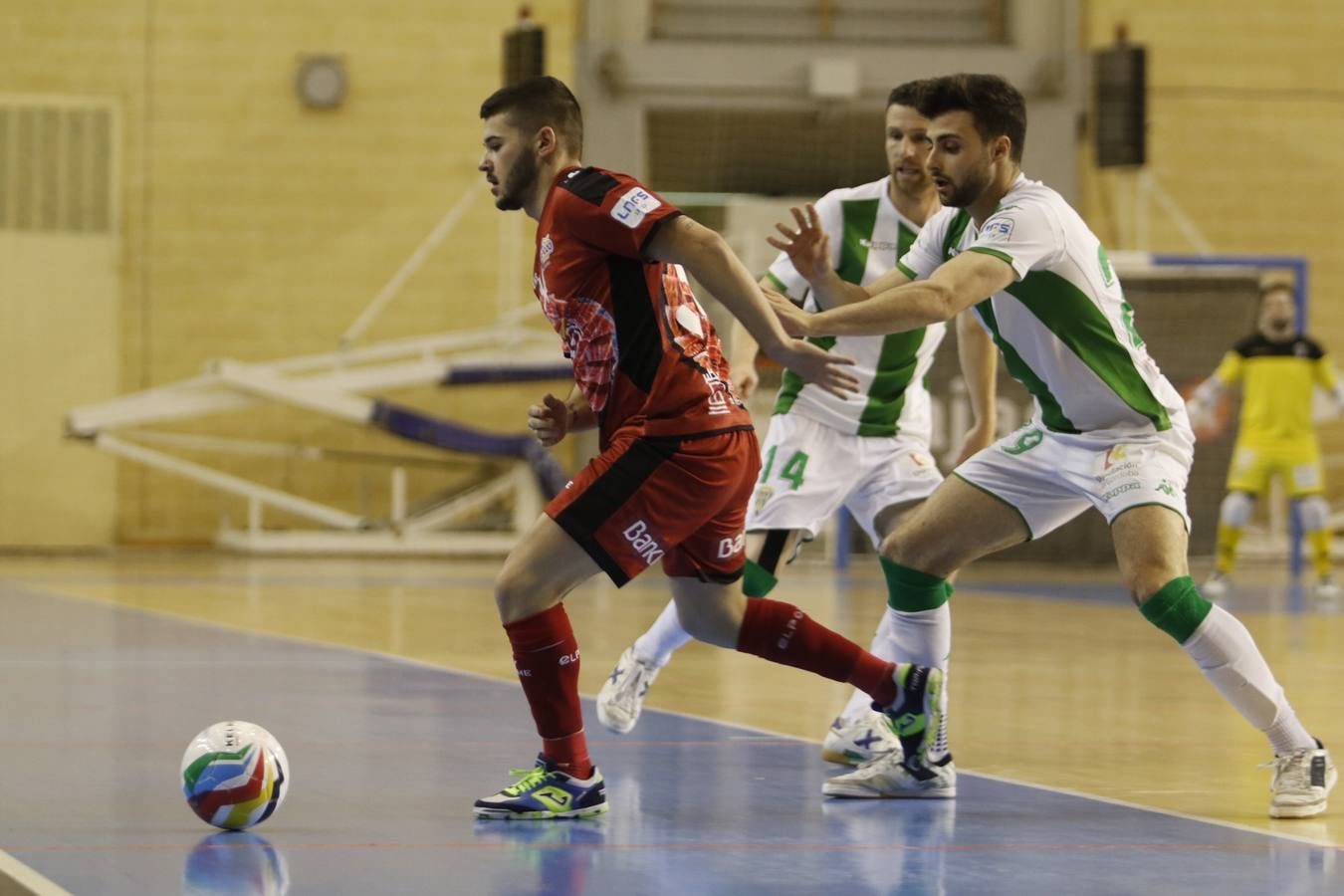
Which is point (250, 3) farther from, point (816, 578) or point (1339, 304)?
point (1339, 304)

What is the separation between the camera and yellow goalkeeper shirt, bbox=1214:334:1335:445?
1415 cm

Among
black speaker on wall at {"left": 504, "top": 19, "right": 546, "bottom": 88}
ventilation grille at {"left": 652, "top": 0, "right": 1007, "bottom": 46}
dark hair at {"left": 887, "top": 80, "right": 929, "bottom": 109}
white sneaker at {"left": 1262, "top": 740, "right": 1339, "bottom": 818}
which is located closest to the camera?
white sneaker at {"left": 1262, "top": 740, "right": 1339, "bottom": 818}

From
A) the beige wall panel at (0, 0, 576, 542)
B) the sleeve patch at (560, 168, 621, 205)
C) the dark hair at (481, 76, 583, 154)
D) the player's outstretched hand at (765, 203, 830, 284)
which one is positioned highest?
the beige wall panel at (0, 0, 576, 542)

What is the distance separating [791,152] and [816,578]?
7.51m

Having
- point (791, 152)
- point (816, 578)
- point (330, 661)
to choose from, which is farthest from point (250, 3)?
point (330, 661)

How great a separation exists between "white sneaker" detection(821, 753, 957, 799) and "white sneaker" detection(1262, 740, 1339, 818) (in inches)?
31.5

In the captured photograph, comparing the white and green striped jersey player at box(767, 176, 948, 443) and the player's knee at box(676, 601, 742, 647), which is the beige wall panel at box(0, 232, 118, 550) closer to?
the white and green striped jersey player at box(767, 176, 948, 443)

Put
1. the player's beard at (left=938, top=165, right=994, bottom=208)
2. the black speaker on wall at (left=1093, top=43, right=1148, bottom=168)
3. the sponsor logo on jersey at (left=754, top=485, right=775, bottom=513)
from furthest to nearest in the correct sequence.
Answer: the black speaker on wall at (left=1093, top=43, right=1148, bottom=168) < the sponsor logo on jersey at (left=754, top=485, right=775, bottom=513) < the player's beard at (left=938, top=165, right=994, bottom=208)

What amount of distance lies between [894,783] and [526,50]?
533 inches

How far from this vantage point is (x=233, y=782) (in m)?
4.61

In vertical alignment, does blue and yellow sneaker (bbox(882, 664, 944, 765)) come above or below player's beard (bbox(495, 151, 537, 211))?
→ below

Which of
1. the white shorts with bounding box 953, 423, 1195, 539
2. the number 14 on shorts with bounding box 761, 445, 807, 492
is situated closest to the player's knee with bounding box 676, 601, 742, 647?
the white shorts with bounding box 953, 423, 1195, 539

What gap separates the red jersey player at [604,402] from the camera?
4.68 m

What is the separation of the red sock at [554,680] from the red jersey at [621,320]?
1.59 ft
